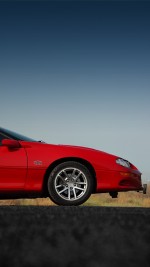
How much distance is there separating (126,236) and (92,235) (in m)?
0.18

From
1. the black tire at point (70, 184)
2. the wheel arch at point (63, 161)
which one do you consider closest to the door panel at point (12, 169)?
the wheel arch at point (63, 161)

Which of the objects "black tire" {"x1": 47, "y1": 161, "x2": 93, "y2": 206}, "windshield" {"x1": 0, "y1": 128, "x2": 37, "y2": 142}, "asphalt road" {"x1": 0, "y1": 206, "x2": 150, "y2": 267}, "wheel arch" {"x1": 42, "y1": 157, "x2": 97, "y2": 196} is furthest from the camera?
"windshield" {"x1": 0, "y1": 128, "x2": 37, "y2": 142}

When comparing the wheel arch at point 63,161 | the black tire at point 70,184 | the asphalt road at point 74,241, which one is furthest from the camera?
the wheel arch at point 63,161

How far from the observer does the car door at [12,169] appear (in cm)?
617

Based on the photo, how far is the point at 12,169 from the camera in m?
6.21

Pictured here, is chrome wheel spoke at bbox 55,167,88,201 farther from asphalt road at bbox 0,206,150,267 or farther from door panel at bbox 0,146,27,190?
asphalt road at bbox 0,206,150,267

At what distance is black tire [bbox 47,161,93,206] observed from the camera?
6.13 metres

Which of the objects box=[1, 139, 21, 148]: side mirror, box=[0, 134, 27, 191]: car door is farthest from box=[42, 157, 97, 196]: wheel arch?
box=[1, 139, 21, 148]: side mirror

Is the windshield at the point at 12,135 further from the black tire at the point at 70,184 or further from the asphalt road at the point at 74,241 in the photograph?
the asphalt road at the point at 74,241

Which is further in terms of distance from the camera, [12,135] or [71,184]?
[12,135]

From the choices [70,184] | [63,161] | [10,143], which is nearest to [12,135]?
[10,143]

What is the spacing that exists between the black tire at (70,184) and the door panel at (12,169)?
0.47m

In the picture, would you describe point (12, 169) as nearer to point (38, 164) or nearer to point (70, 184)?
point (38, 164)

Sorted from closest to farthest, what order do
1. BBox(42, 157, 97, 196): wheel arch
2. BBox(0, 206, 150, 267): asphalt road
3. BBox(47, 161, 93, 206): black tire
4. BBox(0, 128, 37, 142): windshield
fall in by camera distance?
BBox(0, 206, 150, 267): asphalt road < BBox(47, 161, 93, 206): black tire < BBox(42, 157, 97, 196): wheel arch < BBox(0, 128, 37, 142): windshield
